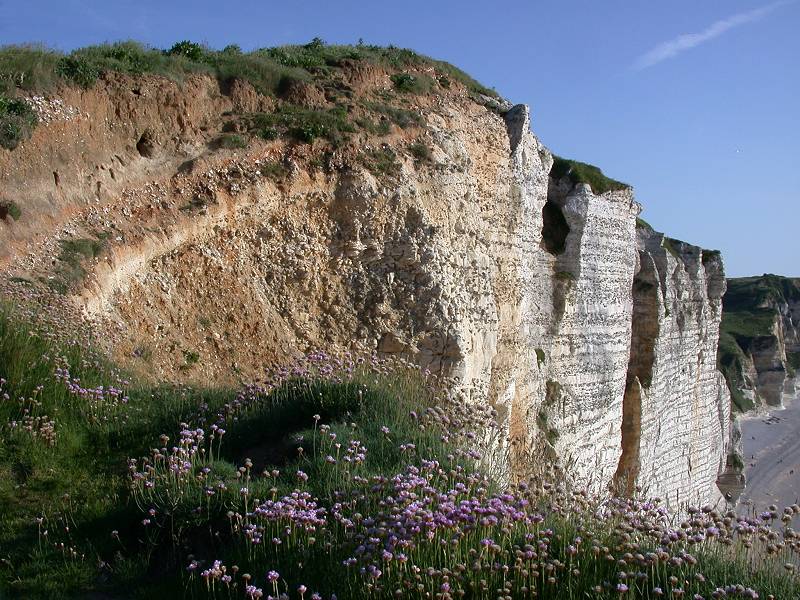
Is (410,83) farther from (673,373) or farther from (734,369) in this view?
(734,369)

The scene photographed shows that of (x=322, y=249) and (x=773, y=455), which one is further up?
(x=322, y=249)

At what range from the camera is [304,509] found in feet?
16.8

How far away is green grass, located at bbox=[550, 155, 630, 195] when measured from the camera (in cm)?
2206

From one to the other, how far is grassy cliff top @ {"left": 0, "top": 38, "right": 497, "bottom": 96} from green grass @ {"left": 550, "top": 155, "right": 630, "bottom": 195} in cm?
375

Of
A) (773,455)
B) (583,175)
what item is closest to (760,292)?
(773,455)

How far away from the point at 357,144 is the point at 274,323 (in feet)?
12.5

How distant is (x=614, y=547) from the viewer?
459 centimetres

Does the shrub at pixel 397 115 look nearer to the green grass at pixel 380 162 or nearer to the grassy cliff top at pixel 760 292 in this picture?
the green grass at pixel 380 162

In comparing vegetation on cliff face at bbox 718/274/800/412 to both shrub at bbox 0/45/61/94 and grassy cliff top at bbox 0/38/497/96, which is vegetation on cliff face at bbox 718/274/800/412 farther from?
shrub at bbox 0/45/61/94

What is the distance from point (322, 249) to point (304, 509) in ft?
29.7

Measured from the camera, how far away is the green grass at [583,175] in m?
22.1

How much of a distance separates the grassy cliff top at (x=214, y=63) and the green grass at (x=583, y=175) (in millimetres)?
3751

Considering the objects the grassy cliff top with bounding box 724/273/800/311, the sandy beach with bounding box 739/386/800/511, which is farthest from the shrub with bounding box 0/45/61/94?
the grassy cliff top with bounding box 724/273/800/311

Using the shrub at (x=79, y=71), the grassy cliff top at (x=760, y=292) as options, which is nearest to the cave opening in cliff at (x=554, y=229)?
the shrub at (x=79, y=71)
